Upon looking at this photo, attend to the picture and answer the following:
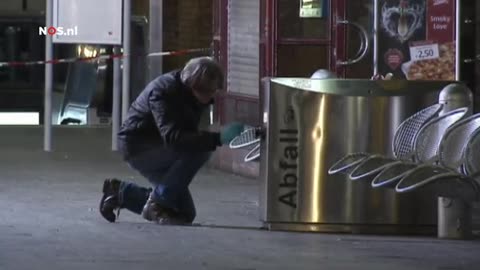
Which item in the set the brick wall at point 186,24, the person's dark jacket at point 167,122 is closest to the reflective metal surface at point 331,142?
the person's dark jacket at point 167,122

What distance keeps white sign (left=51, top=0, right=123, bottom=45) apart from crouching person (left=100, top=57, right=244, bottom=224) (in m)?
5.84

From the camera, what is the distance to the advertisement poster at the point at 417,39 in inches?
456

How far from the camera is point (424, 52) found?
11688mm

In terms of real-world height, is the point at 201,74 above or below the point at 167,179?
above

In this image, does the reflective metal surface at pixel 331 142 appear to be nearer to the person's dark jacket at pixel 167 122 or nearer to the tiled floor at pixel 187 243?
the tiled floor at pixel 187 243

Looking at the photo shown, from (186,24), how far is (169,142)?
840cm

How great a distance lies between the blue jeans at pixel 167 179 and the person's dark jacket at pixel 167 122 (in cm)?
8

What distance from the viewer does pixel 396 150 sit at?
8.81m

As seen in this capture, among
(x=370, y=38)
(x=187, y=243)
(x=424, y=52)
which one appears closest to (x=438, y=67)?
(x=424, y=52)

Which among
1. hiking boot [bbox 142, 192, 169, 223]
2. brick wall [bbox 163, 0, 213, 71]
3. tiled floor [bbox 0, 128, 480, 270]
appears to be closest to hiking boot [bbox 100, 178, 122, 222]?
tiled floor [bbox 0, 128, 480, 270]

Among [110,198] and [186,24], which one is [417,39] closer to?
[110,198]

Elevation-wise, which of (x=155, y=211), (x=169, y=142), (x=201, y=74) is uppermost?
(x=201, y=74)

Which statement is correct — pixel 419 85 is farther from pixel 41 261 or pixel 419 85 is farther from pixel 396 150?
pixel 41 261

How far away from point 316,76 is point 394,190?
1.03 metres
